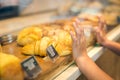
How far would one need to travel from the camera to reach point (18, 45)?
104 cm

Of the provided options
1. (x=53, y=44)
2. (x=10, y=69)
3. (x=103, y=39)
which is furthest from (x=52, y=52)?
(x=103, y=39)

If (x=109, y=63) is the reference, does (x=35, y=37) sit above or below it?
above

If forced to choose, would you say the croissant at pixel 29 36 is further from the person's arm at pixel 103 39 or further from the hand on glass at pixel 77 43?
the person's arm at pixel 103 39

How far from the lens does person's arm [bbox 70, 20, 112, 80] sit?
3.16 ft

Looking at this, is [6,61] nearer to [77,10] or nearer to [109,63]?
[109,63]

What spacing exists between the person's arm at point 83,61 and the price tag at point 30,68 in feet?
0.84

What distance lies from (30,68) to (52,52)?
8.1 inches

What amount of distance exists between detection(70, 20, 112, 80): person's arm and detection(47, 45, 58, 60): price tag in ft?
0.35

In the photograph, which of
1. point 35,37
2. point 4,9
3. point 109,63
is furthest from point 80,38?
point 4,9

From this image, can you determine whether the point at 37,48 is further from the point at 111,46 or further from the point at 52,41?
the point at 111,46

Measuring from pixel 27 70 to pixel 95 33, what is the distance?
27.8 inches

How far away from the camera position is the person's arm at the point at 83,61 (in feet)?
3.16

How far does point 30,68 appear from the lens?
A: 0.73m

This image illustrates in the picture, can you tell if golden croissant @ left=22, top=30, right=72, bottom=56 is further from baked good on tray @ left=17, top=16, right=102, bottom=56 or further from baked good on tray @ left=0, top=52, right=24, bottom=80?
baked good on tray @ left=0, top=52, right=24, bottom=80
